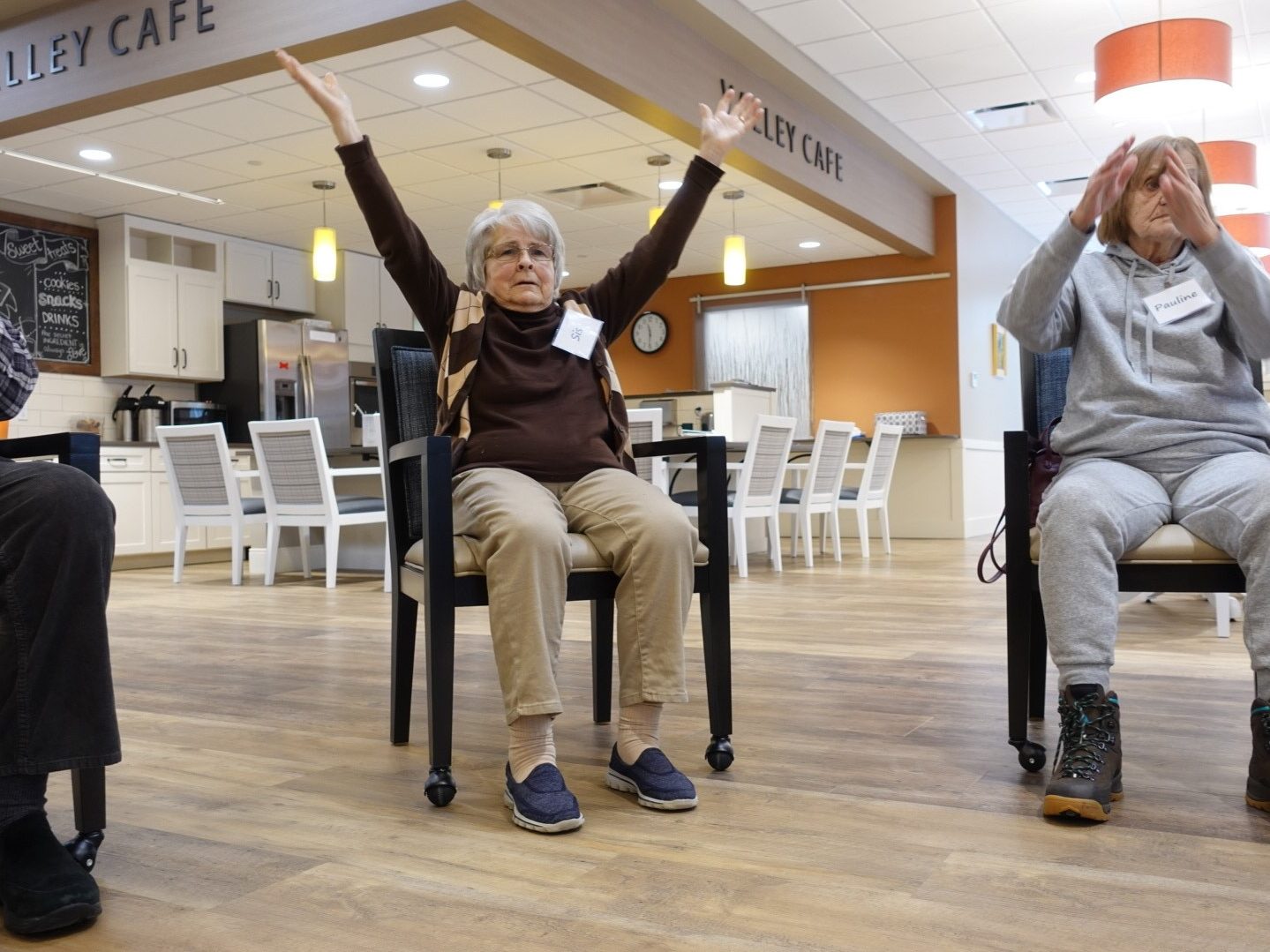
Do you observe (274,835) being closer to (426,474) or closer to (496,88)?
(426,474)

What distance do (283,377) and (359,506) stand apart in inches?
116

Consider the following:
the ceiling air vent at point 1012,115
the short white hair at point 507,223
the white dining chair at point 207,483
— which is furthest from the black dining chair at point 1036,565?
the ceiling air vent at point 1012,115

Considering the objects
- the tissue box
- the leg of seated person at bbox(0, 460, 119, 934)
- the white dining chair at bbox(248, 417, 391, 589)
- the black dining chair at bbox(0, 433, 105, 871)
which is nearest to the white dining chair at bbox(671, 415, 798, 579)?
the white dining chair at bbox(248, 417, 391, 589)

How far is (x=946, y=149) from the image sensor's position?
7.87 metres

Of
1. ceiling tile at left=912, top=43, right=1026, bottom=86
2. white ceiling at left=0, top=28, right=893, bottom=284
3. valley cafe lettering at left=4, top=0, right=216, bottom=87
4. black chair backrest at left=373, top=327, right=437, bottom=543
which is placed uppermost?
ceiling tile at left=912, top=43, right=1026, bottom=86

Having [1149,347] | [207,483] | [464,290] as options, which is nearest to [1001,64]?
[207,483]

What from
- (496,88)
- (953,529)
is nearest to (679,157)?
(496,88)

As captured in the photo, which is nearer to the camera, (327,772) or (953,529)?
(327,772)

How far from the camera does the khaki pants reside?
1.61 m

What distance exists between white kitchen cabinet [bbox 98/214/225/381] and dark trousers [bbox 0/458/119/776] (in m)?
6.86

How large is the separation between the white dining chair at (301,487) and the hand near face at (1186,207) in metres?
4.12

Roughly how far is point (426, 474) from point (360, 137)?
1.88 ft

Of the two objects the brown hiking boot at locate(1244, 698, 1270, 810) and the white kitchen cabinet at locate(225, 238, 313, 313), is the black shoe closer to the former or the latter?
the brown hiking boot at locate(1244, 698, 1270, 810)

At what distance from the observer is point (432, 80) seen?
5.12m
